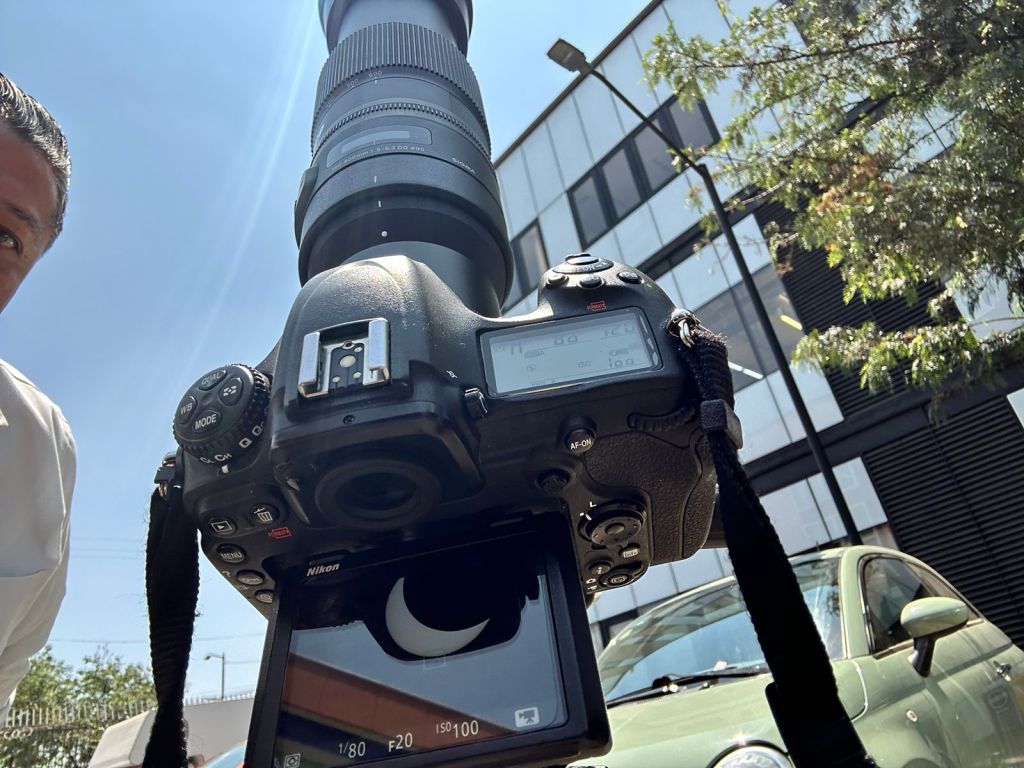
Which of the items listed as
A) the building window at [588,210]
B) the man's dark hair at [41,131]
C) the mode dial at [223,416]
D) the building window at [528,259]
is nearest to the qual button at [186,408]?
the mode dial at [223,416]

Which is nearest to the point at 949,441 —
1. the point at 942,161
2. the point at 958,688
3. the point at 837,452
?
the point at 837,452

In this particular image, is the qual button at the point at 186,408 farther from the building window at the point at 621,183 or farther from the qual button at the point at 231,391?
the building window at the point at 621,183

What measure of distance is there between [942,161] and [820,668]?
458 centimetres

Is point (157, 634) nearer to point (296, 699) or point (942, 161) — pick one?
point (296, 699)

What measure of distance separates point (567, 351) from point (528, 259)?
43.2ft

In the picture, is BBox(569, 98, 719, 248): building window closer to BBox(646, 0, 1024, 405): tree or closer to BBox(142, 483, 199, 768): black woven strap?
BBox(646, 0, 1024, 405): tree

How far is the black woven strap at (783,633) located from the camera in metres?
0.69

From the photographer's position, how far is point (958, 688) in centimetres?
247

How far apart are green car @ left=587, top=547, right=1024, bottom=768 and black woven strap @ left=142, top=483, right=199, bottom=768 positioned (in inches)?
53.0

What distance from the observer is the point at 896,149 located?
5.19m

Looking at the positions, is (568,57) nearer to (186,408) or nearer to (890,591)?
(890,591)

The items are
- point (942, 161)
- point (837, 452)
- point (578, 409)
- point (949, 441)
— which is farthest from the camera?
point (837, 452)

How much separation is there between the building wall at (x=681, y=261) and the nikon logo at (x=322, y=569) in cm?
597

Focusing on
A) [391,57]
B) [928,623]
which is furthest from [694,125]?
[391,57]
